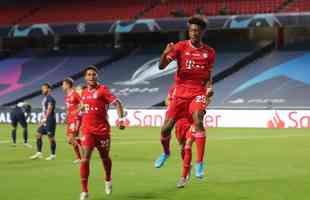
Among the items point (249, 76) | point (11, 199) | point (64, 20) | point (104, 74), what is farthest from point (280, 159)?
point (64, 20)

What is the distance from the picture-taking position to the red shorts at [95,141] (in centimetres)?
1338

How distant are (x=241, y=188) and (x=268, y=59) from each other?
34457mm

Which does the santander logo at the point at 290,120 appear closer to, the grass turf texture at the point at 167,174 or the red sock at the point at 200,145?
the grass turf texture at the point at 167,174

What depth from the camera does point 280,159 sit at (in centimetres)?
2084

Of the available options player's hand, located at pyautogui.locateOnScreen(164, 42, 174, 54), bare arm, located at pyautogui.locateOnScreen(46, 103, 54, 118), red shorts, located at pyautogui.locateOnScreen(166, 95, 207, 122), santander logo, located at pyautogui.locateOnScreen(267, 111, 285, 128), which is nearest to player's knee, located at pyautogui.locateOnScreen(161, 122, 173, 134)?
red shorts, located at pyautogui.locateOnScreen(166, 95, 207, 122)

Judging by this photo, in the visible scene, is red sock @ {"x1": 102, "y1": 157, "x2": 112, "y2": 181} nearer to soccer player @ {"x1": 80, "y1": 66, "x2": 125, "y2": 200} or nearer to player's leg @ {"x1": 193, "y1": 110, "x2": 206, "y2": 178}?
soccer player @ {"x1": 80, "y1": 66, "x2": 125, "y2": 200}

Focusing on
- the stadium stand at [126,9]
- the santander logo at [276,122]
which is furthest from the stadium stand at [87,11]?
the santander logo at [276,122]

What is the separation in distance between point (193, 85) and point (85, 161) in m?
Result: 2.40

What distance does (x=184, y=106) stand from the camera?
14.0m

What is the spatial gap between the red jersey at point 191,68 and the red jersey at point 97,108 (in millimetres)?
1308

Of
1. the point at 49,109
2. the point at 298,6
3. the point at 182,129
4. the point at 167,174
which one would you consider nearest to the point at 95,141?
the point at 182,129

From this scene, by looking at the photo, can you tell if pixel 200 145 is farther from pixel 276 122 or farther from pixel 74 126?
pixel 276 122

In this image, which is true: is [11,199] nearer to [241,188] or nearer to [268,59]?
[241,188]

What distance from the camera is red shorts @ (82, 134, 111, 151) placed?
527 inches
